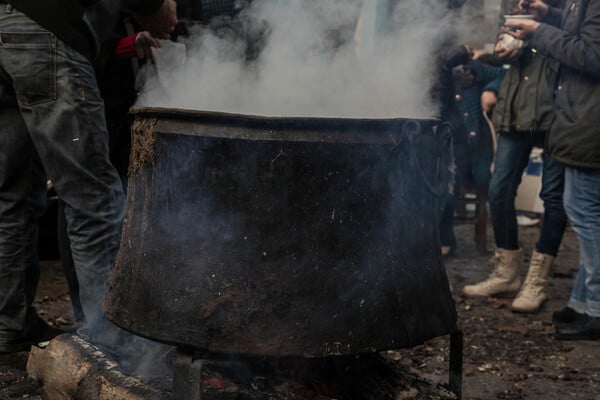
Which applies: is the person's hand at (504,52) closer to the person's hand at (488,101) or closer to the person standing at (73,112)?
the person's hand at (488,101)

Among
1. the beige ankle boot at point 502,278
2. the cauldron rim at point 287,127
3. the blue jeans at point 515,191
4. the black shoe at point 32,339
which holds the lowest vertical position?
the beige ankle boot at point 502,278

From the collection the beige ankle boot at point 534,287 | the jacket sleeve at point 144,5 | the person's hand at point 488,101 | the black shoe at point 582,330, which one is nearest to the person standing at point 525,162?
the beige ankle boot at point 534,287

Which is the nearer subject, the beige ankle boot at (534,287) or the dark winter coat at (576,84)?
the dark winter coat at (576,84)

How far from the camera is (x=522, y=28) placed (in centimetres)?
438

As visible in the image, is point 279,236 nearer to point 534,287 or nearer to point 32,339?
point 32,339

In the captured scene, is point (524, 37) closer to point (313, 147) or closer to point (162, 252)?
point (313, 147)

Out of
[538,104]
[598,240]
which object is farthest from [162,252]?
[538,104]

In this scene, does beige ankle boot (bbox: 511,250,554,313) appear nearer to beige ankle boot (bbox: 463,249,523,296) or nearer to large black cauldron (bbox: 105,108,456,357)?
beige ankle boot (bbox: 463,249,523,296)

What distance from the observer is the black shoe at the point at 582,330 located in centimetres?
424

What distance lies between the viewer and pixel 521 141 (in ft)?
15.9

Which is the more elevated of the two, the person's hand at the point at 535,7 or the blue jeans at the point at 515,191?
the person's hand at the point at 535,7

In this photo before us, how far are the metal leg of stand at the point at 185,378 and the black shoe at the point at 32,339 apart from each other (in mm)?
1682

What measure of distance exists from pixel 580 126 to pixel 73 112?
290 centimetres

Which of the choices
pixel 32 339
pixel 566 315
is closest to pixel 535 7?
pixel 566 315
